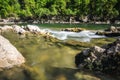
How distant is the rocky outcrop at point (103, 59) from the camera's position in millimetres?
17281

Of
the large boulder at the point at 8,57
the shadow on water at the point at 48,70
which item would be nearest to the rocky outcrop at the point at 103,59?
the shadow on water at the point at 48,70

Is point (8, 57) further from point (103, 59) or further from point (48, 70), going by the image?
point (103, 59)

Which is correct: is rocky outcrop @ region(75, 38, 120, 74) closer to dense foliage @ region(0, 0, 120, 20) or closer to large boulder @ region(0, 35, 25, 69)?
large boulder @ region(0, 35, 25, 69)

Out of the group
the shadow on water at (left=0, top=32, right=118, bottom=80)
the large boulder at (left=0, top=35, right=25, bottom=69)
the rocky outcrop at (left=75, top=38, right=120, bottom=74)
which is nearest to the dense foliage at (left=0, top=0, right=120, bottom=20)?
the shadow on water at (left=0, top=32, right=118, bottom=80)

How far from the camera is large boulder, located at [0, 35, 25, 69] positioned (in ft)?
58.4

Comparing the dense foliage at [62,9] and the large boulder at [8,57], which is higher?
the large boulder at [8,57]

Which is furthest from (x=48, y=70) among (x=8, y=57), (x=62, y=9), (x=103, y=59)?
(x=62, y=9)

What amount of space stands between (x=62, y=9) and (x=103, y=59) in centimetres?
13832

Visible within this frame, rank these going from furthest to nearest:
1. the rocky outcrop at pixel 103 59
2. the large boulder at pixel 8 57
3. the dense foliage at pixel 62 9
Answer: the dense foliage at pixel 62 9 < the large boulder at pixel 8 57 < the rocky outcrop at pixel 103 59

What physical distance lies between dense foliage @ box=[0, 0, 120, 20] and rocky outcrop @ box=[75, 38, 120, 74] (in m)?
125

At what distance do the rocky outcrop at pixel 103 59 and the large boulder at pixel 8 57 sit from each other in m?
3.95

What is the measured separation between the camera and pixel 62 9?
509ft

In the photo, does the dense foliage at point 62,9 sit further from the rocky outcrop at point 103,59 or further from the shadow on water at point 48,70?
the rocky outcrop at point 103,59

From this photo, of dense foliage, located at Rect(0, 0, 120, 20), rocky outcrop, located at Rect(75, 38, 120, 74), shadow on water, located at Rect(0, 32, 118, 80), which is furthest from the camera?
dense foliage, located at Rect(0, 0, 120, 20)
